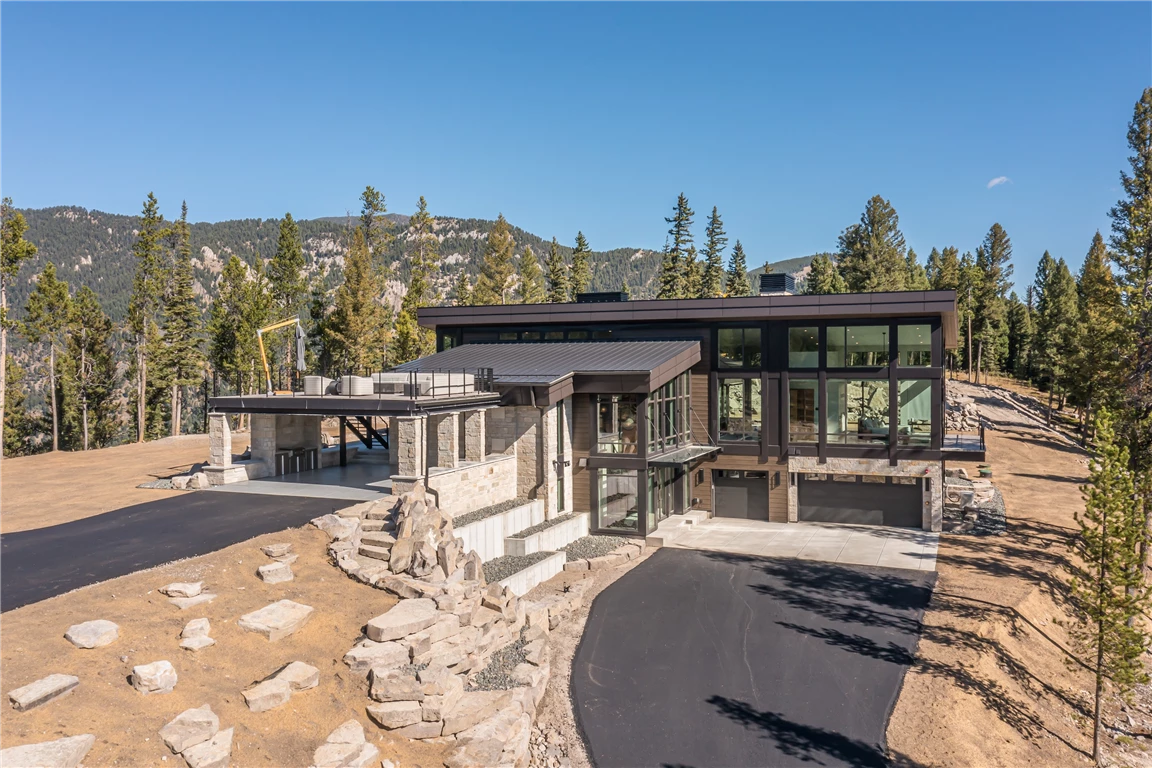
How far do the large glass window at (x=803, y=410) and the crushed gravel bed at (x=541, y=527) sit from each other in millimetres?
9500

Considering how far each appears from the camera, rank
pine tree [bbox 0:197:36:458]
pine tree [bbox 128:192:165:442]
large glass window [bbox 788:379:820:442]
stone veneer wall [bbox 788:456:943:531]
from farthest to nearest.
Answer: pine tree [bbox 128:192:165:442] < pine tree [bbox 0:197:36:458] < large glass window [bbox 788:379:820:442] < stone veneer wall [bbox 788:456:943:531]

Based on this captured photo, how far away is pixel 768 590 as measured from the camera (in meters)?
18.2

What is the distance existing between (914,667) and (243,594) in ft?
43.8

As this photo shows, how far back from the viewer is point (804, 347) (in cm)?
2531

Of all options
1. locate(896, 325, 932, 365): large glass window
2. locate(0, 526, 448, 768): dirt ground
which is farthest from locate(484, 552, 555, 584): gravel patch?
locate(896, 325, 932, 365): large glass window

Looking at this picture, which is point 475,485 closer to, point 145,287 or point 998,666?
point 998,666

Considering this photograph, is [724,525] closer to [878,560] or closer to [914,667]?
[878,560]

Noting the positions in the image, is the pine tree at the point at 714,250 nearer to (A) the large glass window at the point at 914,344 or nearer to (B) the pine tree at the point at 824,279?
(B) the pine tree at the point at 824,279

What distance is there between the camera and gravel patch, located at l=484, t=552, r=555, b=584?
1763cm

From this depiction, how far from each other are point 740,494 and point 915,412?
7153 mm

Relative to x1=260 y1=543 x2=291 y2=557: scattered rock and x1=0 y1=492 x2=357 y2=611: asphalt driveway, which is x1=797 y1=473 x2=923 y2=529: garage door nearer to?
x1=0 y1=492 x2=357 y2=611: asphalt driveway

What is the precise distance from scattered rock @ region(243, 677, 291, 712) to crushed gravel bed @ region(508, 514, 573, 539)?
1049 centimetres

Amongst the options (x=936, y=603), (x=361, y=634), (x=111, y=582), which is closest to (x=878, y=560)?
(x=936, y=603)

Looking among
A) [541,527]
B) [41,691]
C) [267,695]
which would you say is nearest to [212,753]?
[267,695]
